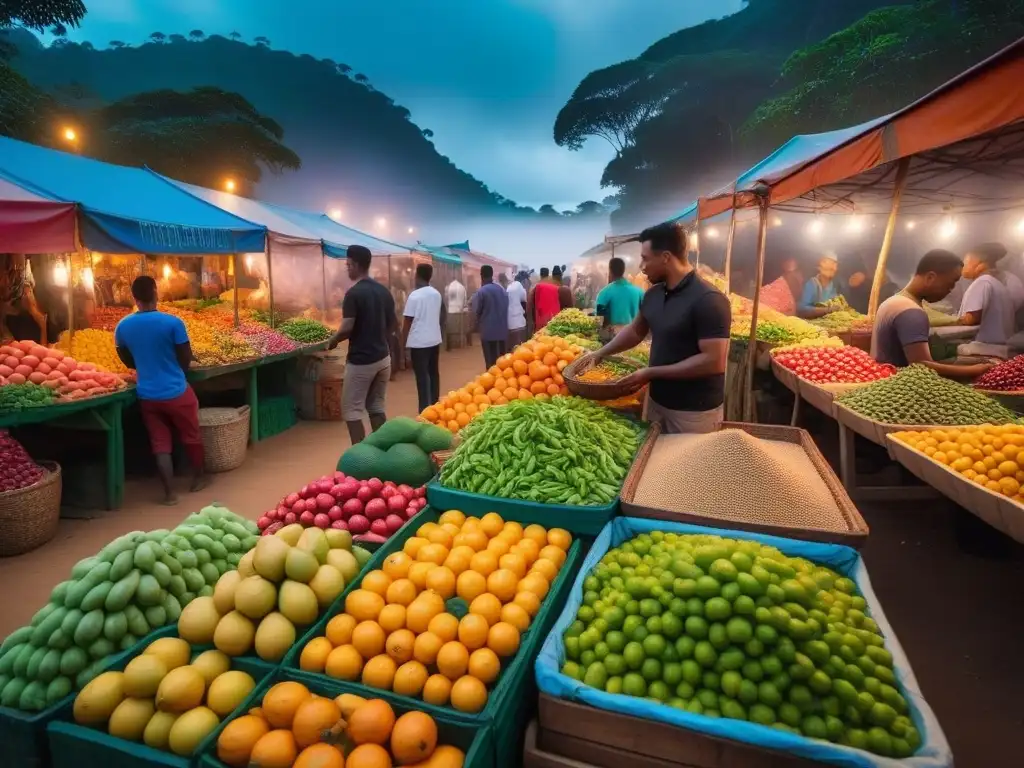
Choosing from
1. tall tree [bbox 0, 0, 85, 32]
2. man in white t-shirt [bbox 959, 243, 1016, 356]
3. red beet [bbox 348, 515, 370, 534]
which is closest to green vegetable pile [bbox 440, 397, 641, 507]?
red beet [bbox 348, 515, 370, 534]

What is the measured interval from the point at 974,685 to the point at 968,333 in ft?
16.8

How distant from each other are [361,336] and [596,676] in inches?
182

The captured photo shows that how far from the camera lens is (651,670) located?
1.68 m

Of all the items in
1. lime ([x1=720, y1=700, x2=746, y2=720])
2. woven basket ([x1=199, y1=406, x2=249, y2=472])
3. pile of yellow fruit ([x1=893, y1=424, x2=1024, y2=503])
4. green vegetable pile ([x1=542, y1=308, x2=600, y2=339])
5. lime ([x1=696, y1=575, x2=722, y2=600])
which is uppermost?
green vegetable pile ([x1=542, y1=308, x2=600, y2=339])

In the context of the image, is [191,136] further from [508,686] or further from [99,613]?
[508,686]

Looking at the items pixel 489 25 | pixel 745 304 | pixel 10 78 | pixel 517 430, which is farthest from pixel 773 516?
pixel 489 25

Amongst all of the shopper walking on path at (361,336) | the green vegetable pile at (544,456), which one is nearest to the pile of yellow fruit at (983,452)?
the green vegetable pile at (544,456)

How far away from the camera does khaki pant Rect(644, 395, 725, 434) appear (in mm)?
3518

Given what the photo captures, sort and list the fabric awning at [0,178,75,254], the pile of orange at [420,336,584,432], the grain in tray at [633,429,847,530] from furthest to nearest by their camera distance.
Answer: the fabric awning at [0,178,75,254]
the pile of orange at [420,336,584,432]
the grain in tray at [633,429,847,530]

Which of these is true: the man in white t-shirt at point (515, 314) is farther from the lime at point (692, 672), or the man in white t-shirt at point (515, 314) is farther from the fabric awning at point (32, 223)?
the lime at point (692, 672)

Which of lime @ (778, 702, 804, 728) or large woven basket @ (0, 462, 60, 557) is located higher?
lime @ (778, 702, 804, 728)

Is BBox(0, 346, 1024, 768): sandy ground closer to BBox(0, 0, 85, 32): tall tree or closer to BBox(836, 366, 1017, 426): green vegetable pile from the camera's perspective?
BBox(836, 366, 1017, 426): green vegetable pile

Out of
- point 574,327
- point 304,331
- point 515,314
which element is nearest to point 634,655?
point 574,327

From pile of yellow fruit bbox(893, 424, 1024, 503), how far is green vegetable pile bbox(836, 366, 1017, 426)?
0.29m
